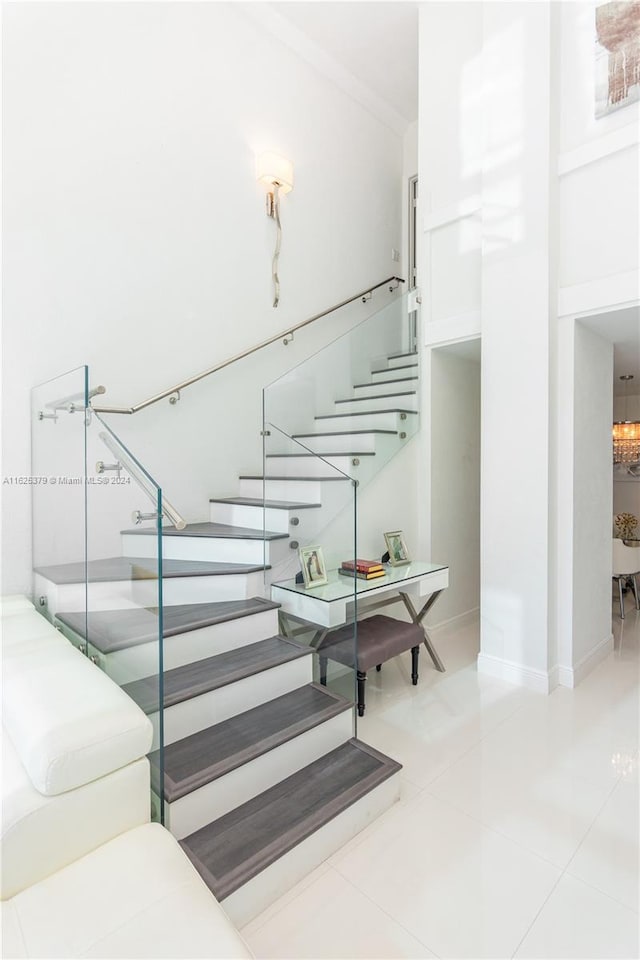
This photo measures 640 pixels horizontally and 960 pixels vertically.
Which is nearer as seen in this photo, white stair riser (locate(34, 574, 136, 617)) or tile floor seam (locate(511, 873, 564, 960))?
tile floor seam (locate(511, 873, 564, 960))

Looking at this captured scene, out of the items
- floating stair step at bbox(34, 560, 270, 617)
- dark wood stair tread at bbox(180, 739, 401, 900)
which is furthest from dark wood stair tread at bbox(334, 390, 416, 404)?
dark wood stair tread at bbox(180, 739, 401, 900)

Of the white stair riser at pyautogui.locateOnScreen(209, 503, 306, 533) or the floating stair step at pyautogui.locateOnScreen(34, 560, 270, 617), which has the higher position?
the white stair riser at pyautogui.locateOnScreen(209, 503, 306, 533)

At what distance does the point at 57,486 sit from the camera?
8.67 feet

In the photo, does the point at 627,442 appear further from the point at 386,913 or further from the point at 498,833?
the point at 386,913

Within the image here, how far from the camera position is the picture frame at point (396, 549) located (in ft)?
11.1

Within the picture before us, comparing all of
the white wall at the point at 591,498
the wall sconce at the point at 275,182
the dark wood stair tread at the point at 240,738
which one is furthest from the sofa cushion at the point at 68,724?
the wall sconce at the point at 275,182

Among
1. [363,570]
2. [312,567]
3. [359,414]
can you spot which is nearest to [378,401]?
[359,414]

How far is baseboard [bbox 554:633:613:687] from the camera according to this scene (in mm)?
3066

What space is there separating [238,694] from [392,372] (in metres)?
2.71

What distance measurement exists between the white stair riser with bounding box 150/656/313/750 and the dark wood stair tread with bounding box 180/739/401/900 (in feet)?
1.15

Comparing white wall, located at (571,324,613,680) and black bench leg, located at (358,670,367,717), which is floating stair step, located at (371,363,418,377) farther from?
black bench leg, located at (358,670,367,717)

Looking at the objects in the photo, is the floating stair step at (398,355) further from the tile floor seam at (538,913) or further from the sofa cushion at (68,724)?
the tile floor seam at (538,913)

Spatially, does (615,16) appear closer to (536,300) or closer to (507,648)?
(536,300)

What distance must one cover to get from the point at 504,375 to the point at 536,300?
48cm
